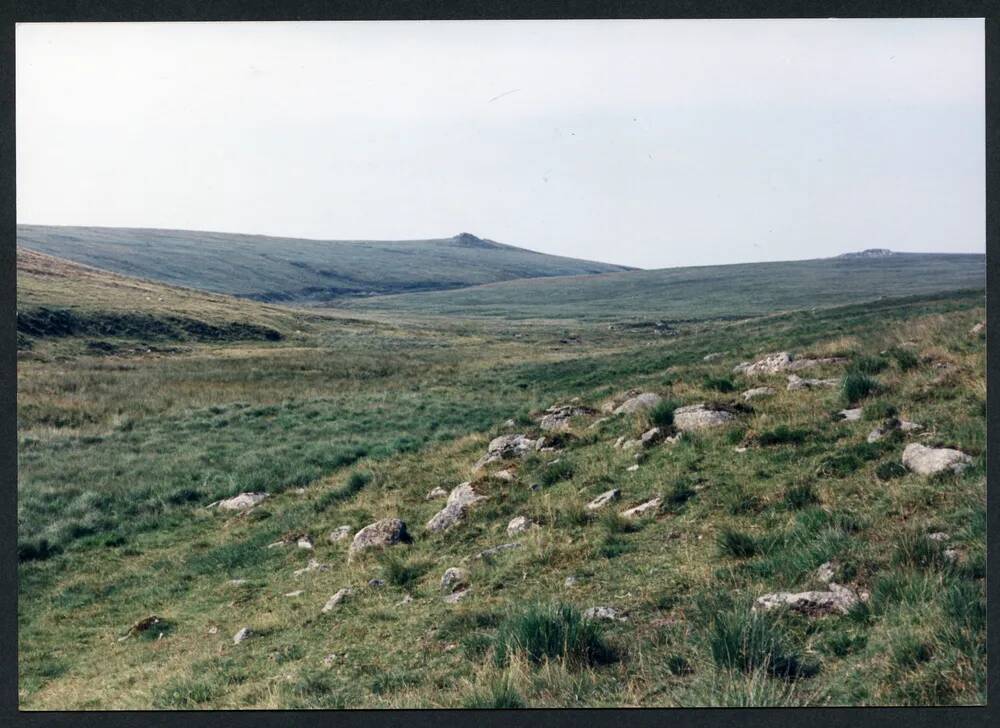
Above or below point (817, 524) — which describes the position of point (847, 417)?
above

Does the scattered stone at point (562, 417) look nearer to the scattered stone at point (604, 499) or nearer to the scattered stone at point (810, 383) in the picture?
the scattered stone at point (810, 383)

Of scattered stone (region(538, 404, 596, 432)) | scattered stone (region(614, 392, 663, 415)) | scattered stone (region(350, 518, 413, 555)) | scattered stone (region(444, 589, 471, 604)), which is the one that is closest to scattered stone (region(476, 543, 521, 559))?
scattered stone (region(444, 589, 471, 604))

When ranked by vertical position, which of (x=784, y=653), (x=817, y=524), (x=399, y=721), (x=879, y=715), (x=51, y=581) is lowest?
(x=51, y=581)

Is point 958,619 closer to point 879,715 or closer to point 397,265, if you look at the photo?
point 879,715

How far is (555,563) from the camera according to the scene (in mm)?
7480

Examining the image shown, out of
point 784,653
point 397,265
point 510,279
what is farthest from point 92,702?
point 397,265

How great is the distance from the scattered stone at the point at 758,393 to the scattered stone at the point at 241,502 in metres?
8.23

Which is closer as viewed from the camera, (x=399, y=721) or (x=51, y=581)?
(x=399, y=721)

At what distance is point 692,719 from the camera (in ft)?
17.7

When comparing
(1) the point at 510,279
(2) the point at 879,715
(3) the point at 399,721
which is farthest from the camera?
(1) the point at 510,279

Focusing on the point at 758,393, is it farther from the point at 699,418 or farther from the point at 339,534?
the point at 339,534

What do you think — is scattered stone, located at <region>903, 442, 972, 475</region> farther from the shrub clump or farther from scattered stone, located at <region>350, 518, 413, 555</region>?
scattered stone, located at <region>350, 518, 413, 555</region>

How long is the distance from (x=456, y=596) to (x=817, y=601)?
10.7 feet

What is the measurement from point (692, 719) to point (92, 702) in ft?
17.3
